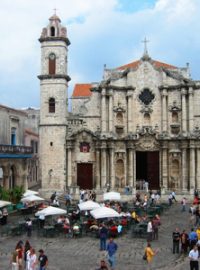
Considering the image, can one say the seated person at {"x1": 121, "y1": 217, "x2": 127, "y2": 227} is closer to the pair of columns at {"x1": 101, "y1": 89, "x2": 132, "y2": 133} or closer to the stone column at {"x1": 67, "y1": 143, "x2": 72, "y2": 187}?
the stone column at {"x1": 67, "y1": 143, "x2": 72, "y2": 187}

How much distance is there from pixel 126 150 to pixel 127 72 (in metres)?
7.73

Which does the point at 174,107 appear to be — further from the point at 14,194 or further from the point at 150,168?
the point at 14,194

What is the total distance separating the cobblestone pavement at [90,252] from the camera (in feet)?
58.7

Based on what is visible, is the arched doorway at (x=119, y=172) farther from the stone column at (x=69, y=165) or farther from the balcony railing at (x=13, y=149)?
the balcony railing at (x=13, y=149)

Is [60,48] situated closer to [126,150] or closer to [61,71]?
[61,71]

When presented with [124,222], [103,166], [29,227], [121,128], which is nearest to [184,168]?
[121,128]

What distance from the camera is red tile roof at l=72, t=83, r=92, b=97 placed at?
50.1 m

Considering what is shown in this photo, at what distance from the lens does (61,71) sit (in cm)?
4319

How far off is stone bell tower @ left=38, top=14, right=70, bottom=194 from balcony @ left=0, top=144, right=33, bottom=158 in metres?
2.52

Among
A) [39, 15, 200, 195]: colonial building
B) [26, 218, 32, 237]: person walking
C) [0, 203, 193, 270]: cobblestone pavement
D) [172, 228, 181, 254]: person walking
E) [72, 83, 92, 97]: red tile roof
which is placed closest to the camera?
[0, 203, 193, 270]: cobblestone pavement

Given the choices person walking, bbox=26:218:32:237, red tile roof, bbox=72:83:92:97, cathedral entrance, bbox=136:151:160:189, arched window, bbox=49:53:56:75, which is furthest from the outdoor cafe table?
red tile roof, bbox=72:83:92:97

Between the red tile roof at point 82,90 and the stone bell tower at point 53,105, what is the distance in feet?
20.6

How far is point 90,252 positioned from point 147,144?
2376 centimetres

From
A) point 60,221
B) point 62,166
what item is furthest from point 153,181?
point 60,221
